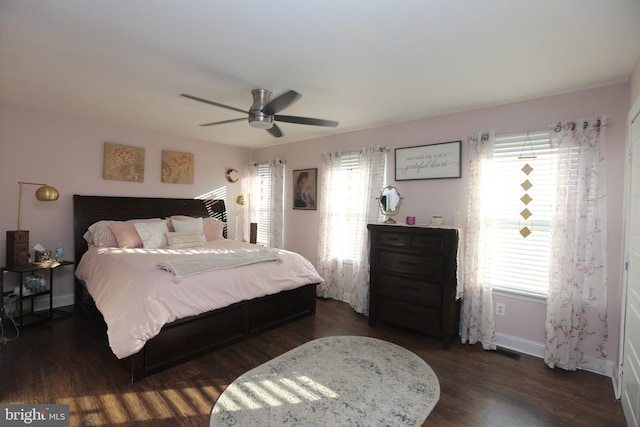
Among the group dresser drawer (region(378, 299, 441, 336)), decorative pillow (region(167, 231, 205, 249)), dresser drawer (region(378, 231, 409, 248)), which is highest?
dresser drawer (region(378, 231, 409, 248))

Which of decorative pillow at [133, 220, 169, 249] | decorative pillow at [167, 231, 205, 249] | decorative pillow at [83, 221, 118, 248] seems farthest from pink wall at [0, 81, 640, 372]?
decorative pillow at [167, 231, 205, 249]

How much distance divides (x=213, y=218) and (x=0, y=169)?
246cm

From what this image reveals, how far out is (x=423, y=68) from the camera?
236 cm

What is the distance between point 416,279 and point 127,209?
3894 mm

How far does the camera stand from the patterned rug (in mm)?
1950

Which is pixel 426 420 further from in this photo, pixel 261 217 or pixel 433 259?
pixel 261 217

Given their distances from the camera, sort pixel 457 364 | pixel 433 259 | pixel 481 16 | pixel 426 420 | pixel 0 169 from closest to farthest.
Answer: pixel 481 16
pixel 426 420
pixel 457 364
pixel 433 259
pixel 0 169

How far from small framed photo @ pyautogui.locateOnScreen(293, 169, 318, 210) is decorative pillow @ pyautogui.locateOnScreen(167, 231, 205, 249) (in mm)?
1578

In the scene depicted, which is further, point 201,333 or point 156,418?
point 201,333

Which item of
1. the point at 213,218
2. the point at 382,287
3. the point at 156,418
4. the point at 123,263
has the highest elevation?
the point at 213,218

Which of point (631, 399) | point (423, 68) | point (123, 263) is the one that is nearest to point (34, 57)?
point (123, 263)

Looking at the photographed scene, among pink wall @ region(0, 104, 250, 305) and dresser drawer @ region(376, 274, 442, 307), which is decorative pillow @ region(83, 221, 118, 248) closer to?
pink wall @ region(0, 104, 250, 305)

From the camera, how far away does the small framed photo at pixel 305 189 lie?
4.68m

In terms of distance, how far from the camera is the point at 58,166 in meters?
3.73
